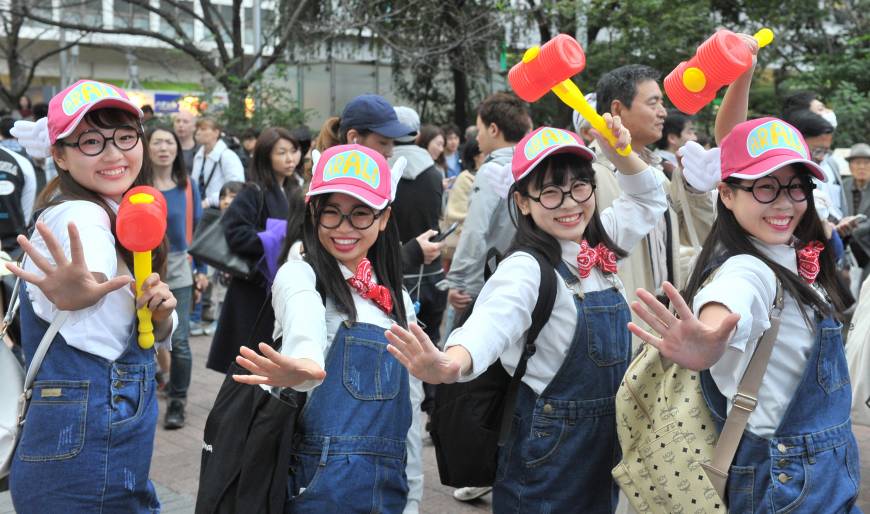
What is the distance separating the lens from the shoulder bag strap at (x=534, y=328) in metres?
2.93

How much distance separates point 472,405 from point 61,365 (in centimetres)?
124

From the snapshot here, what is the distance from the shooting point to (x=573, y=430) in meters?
3.00

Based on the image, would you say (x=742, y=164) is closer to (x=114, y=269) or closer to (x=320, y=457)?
(x=320, y=457)

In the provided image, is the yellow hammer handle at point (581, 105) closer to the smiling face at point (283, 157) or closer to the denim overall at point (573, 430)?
the denim overall at point (573, 430)

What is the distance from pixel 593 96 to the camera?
505 centimetres

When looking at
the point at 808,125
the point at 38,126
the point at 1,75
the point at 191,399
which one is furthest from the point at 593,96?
the point at 1,75

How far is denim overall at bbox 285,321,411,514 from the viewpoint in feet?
9.00

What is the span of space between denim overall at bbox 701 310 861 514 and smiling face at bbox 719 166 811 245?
279 mm

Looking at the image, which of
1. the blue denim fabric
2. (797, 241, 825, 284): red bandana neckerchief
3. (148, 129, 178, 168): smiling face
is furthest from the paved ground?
(797, 241, 825, 284): red bandana neckerchief

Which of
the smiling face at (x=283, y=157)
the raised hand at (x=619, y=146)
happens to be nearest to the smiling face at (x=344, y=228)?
the raised hand at (x=619, y=146)

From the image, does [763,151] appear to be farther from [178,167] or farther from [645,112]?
[178,167]

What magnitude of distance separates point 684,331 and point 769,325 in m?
0.35

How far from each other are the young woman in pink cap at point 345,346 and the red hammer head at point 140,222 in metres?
0.41

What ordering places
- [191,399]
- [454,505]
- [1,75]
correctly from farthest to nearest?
[1,75], [191,399], [454,505]
